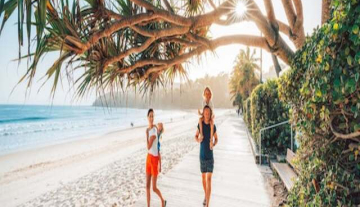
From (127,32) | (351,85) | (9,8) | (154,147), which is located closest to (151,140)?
(154,147)

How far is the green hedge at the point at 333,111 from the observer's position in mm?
1256

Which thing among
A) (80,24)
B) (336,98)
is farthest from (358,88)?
(80,24)

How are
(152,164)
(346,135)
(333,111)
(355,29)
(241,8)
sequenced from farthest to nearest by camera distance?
1. (152,164)
2. (241,8)
3. (333,111)
4. (346,135)
5. (355,29)

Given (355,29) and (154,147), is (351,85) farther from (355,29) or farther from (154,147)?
(154,147)

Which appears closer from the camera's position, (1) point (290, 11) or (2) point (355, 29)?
(2) point (355, 29)

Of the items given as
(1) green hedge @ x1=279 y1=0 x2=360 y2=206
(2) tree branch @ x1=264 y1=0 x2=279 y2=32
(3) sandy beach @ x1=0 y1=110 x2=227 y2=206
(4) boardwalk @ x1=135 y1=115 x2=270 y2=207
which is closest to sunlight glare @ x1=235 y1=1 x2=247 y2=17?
(2) tree branch @ x1=264 y1=0 x2=279 y2=32

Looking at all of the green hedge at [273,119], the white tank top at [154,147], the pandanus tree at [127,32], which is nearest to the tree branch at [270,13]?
the pandanus tree at [127,32]

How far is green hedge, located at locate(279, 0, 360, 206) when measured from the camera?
4.12 ft

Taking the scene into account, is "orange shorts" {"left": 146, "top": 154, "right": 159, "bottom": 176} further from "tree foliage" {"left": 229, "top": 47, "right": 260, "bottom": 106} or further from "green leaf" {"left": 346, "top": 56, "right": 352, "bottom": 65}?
"tree foliage" {"left": 229, "top": 47, "right": 260, "bottom": 106}

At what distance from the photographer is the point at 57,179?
796cm

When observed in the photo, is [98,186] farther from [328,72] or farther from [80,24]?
[328,72]

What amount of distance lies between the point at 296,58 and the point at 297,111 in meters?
0.50

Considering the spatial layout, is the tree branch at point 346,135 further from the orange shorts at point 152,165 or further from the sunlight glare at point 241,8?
the orange shorts at point 152,165

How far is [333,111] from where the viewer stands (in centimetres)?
145
